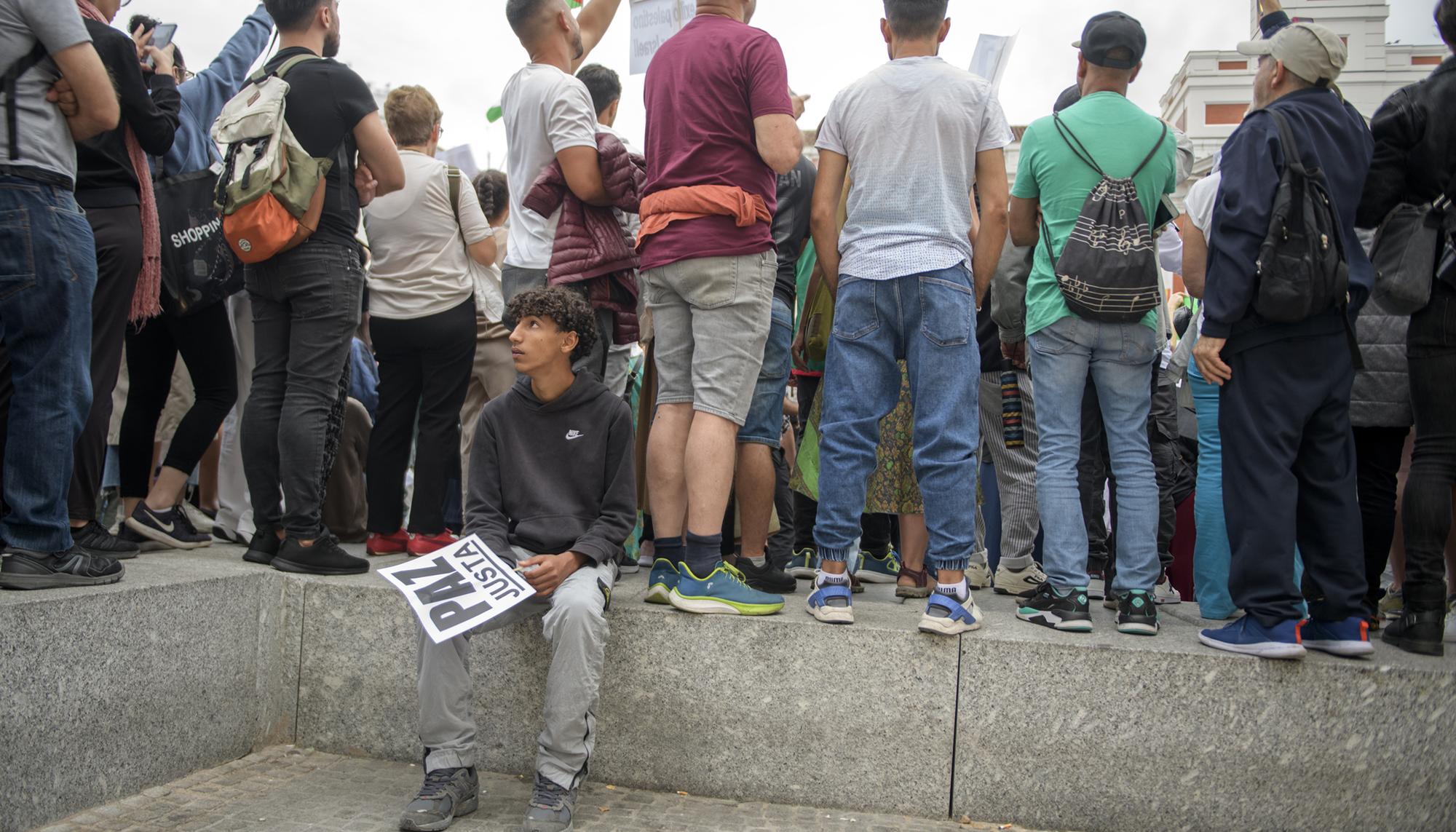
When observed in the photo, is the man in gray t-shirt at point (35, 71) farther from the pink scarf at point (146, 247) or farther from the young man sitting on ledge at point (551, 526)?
the young man sitting on ledge at point (551, 526)

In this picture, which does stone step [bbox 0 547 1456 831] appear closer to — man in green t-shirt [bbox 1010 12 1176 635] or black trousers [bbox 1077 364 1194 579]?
man in green t-shirt [bbox 1010 12 1176 635]

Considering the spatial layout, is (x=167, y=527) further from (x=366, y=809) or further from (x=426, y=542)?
(x=366, y=809)

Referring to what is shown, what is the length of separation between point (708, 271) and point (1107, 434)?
155cm

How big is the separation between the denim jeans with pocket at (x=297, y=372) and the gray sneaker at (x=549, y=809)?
1559mm

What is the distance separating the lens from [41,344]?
327cm

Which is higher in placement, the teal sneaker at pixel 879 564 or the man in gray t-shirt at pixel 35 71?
the man in gray t-shirt at pixel 35 71

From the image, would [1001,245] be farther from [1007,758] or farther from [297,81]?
[297,81]

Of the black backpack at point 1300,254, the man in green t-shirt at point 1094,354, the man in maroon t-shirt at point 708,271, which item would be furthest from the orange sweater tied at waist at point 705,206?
the black backpack at point 1300,254

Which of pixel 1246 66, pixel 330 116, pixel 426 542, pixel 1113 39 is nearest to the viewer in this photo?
pixel 1113 39

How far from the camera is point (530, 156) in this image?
4.31 m

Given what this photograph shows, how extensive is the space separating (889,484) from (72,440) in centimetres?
303

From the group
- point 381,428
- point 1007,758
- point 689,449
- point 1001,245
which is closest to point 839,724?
point 1007,758

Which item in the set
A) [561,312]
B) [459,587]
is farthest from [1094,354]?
[459,587]

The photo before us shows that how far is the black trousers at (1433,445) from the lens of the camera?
3.43 m
